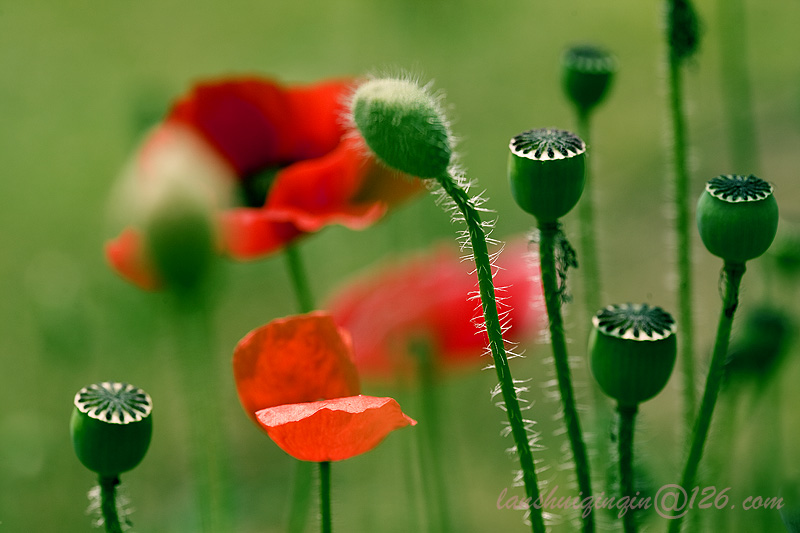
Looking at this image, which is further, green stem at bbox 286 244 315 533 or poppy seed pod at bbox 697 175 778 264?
green stem at bbox 286 244 315 533

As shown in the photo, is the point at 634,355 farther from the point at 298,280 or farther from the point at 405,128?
the point at 298,280

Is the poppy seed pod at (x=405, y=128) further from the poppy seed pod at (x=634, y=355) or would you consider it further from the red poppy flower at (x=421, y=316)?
the red poppy flower at (x=421, y=316)

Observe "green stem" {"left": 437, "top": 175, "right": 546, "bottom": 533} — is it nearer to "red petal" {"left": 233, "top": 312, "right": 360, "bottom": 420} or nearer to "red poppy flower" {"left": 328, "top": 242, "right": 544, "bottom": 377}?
"red petal" {"left": 233, "top": 312, "right": 360, "bottom": 420}

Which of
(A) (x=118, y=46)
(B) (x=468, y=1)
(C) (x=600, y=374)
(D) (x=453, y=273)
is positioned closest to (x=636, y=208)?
(B) (x=468, y=1)

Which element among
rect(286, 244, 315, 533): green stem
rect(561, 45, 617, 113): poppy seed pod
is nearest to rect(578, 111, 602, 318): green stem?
rect(561, 45, 617, 113): poppy seed pod

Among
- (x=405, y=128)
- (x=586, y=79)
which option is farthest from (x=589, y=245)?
(x=405, y=128)
